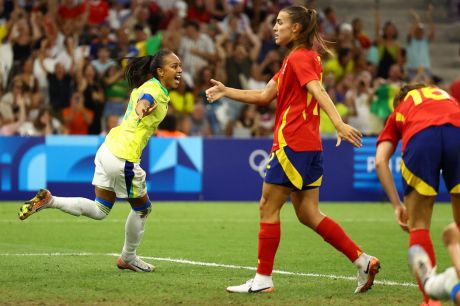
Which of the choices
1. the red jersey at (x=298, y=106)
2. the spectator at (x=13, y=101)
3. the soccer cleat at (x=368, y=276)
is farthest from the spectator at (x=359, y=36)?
the soccer cleat at (x=368, y=276)

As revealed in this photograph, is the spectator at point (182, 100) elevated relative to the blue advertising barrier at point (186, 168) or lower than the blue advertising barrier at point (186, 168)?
elevated

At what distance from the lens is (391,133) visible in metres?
7.27

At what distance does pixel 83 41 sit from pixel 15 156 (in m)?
4.81

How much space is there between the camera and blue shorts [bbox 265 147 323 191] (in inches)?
323

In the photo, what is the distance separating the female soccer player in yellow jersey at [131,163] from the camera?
9.45 metres

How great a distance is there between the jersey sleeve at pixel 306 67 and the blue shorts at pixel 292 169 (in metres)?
0.57

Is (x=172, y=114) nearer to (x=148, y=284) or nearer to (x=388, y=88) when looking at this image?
(x=388, y=88)

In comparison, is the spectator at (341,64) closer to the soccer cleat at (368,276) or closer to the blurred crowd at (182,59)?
the blurred crowd at (182,59)

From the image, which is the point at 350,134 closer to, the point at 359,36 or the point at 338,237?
the point at 338,237

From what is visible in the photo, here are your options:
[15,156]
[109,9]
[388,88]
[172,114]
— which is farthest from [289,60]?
[109,9]

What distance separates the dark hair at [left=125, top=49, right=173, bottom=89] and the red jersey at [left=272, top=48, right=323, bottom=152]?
169cm

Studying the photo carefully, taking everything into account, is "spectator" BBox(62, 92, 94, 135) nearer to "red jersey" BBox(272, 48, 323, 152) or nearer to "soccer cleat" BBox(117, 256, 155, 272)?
"soccer cleat" BBox(117, 256, 155, 272)

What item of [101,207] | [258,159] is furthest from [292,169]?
[258,159]

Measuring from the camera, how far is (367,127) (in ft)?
71.5
